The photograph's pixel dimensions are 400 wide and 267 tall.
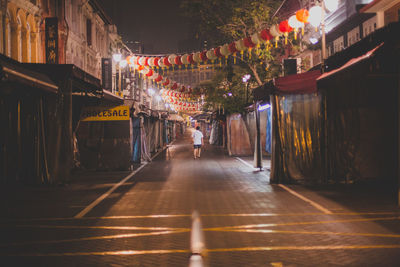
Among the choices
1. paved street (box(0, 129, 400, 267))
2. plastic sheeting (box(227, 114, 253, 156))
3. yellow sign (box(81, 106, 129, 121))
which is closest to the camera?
paved street (box(0, 129, 400, 267))

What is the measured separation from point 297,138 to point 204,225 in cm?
590

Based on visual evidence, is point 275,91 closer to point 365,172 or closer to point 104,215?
point 365,172

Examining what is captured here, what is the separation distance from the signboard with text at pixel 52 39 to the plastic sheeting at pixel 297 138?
12224 mm

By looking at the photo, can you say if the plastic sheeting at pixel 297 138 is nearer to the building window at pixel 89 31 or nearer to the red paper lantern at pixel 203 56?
the red paper lantern at pixel 203 56

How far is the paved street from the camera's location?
16.3 feet

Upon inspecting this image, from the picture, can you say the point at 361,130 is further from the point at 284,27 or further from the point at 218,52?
the point at 218,52

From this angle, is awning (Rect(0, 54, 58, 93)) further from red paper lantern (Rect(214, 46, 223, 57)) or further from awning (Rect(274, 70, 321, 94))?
red paper lantern (Rect(214, 46, 223, 57))

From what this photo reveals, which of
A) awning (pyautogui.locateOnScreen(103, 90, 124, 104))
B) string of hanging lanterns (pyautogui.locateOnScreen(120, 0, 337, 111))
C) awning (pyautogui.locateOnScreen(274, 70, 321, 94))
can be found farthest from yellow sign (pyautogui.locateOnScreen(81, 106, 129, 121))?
awning (pyautogui.locateOnScreen(274, 70, 321, 94))

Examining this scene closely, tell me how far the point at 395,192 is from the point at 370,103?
110 inches

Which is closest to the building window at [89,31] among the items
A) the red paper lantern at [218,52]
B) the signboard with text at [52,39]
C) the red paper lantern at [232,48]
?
the signboard with text at [52,39]

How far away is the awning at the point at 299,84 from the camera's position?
1091 cm

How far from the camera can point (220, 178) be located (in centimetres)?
1322

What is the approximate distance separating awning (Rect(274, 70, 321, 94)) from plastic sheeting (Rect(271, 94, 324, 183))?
1.91ft

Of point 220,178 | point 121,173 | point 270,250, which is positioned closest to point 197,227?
point 270,250
